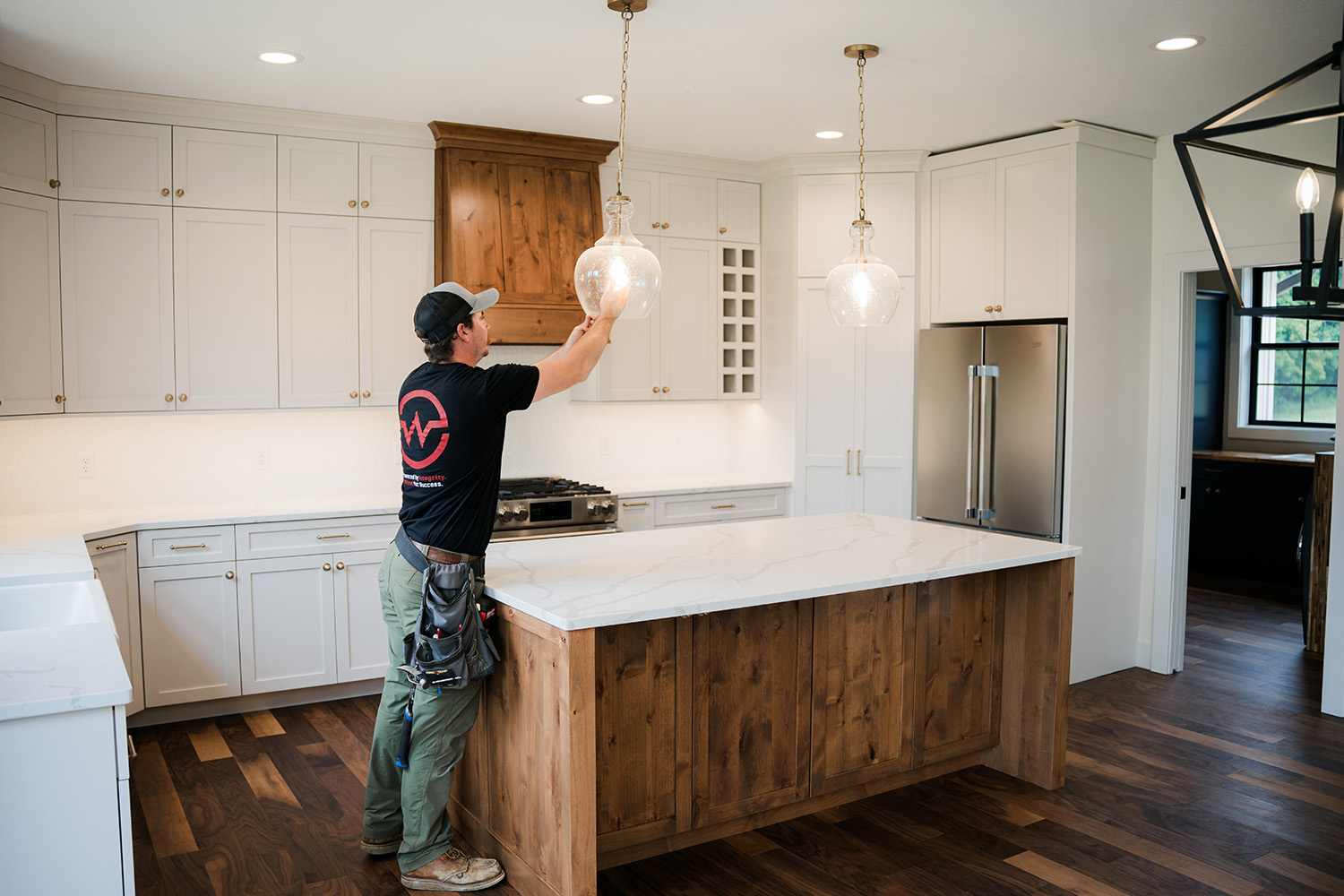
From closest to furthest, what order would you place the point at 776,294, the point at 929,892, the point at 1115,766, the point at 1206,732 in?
the point at 929,892 < the point at 1115,766 < the point at 1206,732 < the point at 776,294

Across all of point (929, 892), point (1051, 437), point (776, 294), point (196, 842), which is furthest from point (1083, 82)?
point (196, 842)

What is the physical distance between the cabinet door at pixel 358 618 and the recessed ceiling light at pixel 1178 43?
3.74m

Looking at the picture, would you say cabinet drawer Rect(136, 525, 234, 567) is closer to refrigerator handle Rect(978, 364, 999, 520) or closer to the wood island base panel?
the wood island base panel

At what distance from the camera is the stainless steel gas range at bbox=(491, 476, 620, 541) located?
181 inches

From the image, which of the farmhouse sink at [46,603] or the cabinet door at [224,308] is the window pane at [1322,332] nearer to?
the cabinet door at [224,308]

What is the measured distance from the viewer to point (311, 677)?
4293 mm

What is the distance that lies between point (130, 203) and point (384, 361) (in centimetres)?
123

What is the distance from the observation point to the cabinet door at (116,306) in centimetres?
398

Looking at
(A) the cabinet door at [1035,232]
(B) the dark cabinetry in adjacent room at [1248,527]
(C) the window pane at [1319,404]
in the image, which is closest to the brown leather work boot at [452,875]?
(A) the cabinet door at [1035,232]

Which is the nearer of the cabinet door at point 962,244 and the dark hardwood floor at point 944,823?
the dark hardwood floor at point 944,823

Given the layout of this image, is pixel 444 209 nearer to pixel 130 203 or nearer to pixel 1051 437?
pixel 130 203

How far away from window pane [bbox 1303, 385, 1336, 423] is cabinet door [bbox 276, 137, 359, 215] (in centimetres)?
675

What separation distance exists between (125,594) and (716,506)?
280 centimetres

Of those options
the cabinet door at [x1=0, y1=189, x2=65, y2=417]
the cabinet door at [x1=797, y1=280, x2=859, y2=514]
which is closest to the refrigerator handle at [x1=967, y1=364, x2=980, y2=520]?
the cabinet door at [x1=797, y1=280, x2=859, y2=514]
